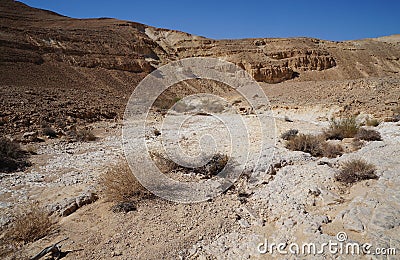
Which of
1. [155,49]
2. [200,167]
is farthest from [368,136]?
[155,49]

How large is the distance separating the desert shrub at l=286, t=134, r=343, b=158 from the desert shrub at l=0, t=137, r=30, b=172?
22.4 ft

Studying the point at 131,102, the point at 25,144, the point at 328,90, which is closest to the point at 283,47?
the point at 328,90

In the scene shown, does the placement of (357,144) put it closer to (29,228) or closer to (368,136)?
(368,136)

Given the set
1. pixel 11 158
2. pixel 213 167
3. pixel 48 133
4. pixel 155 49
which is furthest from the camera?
pixel 155 49

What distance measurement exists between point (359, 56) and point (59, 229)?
1733 inches

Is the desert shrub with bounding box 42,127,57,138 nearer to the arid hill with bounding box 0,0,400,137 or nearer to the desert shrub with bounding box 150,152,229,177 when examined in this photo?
the arid hill with bounding box 0,0,400,137

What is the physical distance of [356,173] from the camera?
4.30m

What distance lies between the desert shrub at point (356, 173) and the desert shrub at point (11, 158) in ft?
23.2

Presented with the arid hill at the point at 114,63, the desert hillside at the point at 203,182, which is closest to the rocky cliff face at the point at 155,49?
the arid hill at the point at 114,63

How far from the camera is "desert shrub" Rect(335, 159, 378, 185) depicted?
426 centimetres

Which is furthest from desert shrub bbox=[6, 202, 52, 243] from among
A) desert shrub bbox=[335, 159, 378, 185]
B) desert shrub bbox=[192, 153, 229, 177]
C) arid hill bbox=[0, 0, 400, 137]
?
arid hill bbox=[0, 0, 400, 137]

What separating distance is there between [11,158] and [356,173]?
26.2 feet

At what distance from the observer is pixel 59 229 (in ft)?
11.9

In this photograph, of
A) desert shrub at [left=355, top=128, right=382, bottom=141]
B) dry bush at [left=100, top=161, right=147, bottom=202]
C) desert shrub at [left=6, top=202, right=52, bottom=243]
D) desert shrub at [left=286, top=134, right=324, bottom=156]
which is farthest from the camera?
desert shrub at [left=355, top=128, right=382, bottom=141]
